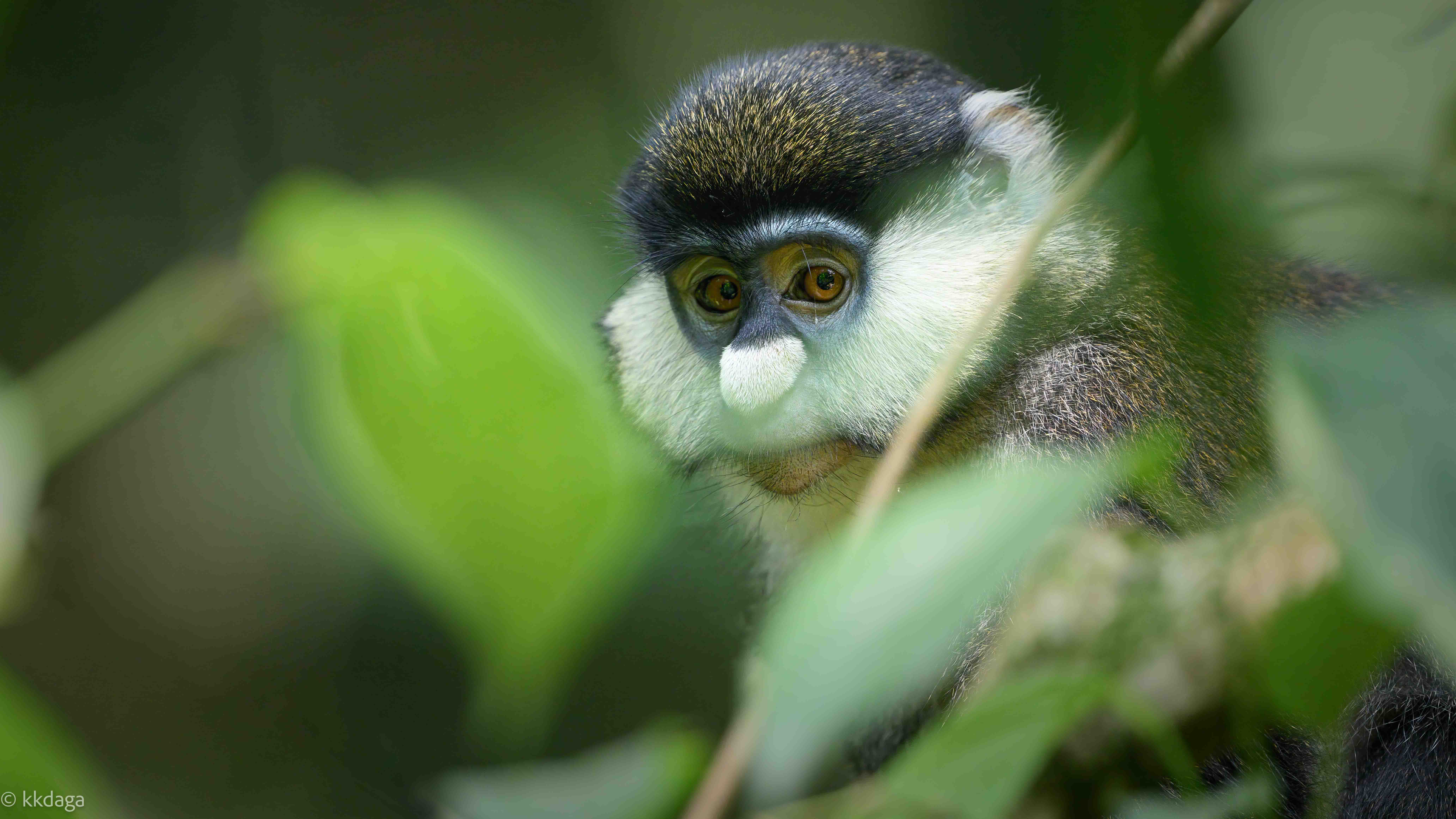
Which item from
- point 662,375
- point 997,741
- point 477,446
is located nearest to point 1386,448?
point 997,741

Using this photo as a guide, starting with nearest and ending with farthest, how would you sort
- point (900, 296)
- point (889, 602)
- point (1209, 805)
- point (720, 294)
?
point (889, 602)
point (1209, 805)
point (900, 296)
point (720, 294)

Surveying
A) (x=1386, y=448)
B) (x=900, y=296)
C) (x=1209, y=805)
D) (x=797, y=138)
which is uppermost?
(x=797, y=138)

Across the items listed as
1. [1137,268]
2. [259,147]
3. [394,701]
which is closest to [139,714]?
[394,701]

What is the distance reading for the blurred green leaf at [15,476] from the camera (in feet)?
3.90

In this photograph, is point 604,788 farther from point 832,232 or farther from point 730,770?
point 832,232

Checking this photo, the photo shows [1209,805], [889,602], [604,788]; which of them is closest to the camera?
A: [889,602]

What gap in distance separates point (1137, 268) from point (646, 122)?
4.45ft

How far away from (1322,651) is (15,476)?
1332mm

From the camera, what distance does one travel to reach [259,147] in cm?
380

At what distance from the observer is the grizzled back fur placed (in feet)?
5.49

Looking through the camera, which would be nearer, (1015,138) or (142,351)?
(142,351)

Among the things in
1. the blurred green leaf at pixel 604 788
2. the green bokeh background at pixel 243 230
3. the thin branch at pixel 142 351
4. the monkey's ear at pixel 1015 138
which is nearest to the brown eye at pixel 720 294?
the monkey's ear at pixel 1015 138

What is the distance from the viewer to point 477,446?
98 cm

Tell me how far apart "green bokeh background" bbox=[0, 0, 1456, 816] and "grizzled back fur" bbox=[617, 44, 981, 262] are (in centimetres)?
85
